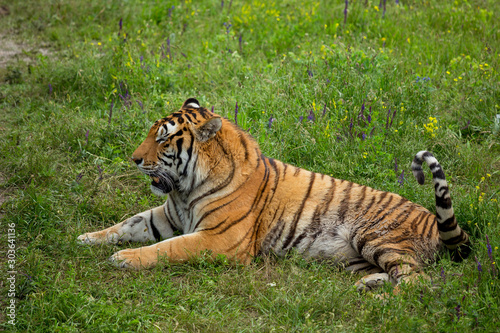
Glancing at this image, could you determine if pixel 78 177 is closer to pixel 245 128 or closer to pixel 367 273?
pixel 245 128

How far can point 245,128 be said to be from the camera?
5.34 meters

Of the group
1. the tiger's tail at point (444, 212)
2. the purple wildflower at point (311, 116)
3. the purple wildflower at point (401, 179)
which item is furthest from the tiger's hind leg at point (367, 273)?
the purple wildflower at point (311, 116)

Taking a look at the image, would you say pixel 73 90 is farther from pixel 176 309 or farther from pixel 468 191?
pixel 468 191

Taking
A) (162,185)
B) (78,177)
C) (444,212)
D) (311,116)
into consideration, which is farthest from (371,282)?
(78,177)

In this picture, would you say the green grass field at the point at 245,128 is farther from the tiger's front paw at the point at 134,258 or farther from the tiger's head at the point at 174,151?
the tiger's head at the point at 174,151

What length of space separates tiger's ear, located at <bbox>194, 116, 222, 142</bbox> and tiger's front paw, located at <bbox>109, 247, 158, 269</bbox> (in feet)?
3.07

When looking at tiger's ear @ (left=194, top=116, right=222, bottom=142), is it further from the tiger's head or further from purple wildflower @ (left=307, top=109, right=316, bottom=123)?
purple wildflower @ (left=307, top=109, right=316, bottom=123)

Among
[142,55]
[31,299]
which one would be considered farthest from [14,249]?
[142,55]

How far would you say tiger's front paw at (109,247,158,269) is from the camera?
379 cm

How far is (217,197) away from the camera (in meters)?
4.05

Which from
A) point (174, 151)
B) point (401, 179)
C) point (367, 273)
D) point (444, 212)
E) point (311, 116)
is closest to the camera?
point (444, 212)

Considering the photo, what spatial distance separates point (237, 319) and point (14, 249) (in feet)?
5.81

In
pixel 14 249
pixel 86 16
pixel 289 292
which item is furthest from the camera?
pixel 86 16

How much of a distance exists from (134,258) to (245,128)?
201 centimetres
